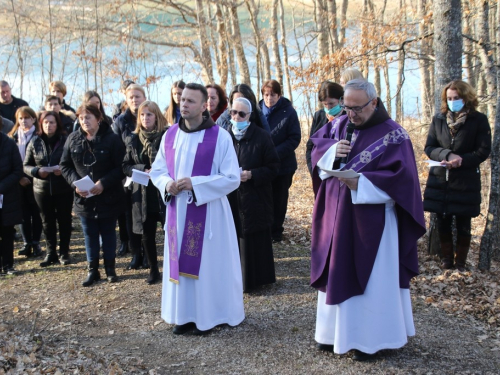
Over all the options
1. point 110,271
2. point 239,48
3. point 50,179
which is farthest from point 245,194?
point 239,48

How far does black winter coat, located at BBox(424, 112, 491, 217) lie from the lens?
643 cm

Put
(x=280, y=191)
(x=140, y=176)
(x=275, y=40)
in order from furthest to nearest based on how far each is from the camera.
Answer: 1. (x=275, y=40)
2. (x=280, y=191)
3. (x=140, y=176)

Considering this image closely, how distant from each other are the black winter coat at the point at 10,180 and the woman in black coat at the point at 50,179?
0.92ft

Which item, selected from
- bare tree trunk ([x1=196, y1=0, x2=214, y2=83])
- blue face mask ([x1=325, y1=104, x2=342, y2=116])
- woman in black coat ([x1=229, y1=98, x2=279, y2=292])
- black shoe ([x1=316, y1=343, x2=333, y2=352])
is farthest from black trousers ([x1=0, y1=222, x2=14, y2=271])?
bare tree trunk ([x1=196, y1=0, x2=214, y2=83])

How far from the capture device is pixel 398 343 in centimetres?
431

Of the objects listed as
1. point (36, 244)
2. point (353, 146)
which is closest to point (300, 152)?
point (36, 244)

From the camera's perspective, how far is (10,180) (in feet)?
23.4

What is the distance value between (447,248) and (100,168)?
4651 millimetres

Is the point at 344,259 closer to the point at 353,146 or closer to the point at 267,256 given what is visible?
the point at 353,146

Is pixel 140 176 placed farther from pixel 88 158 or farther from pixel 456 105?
pixel 456 105

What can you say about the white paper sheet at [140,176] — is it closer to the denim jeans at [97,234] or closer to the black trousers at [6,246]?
the denim jeans at [97,234]

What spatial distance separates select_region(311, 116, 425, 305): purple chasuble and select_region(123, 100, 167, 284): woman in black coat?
2533 millimetres

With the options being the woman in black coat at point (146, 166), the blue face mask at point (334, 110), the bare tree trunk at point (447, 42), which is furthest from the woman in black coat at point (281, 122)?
the bare tree trunk at point (447, 42)

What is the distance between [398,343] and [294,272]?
2827 millimetres
